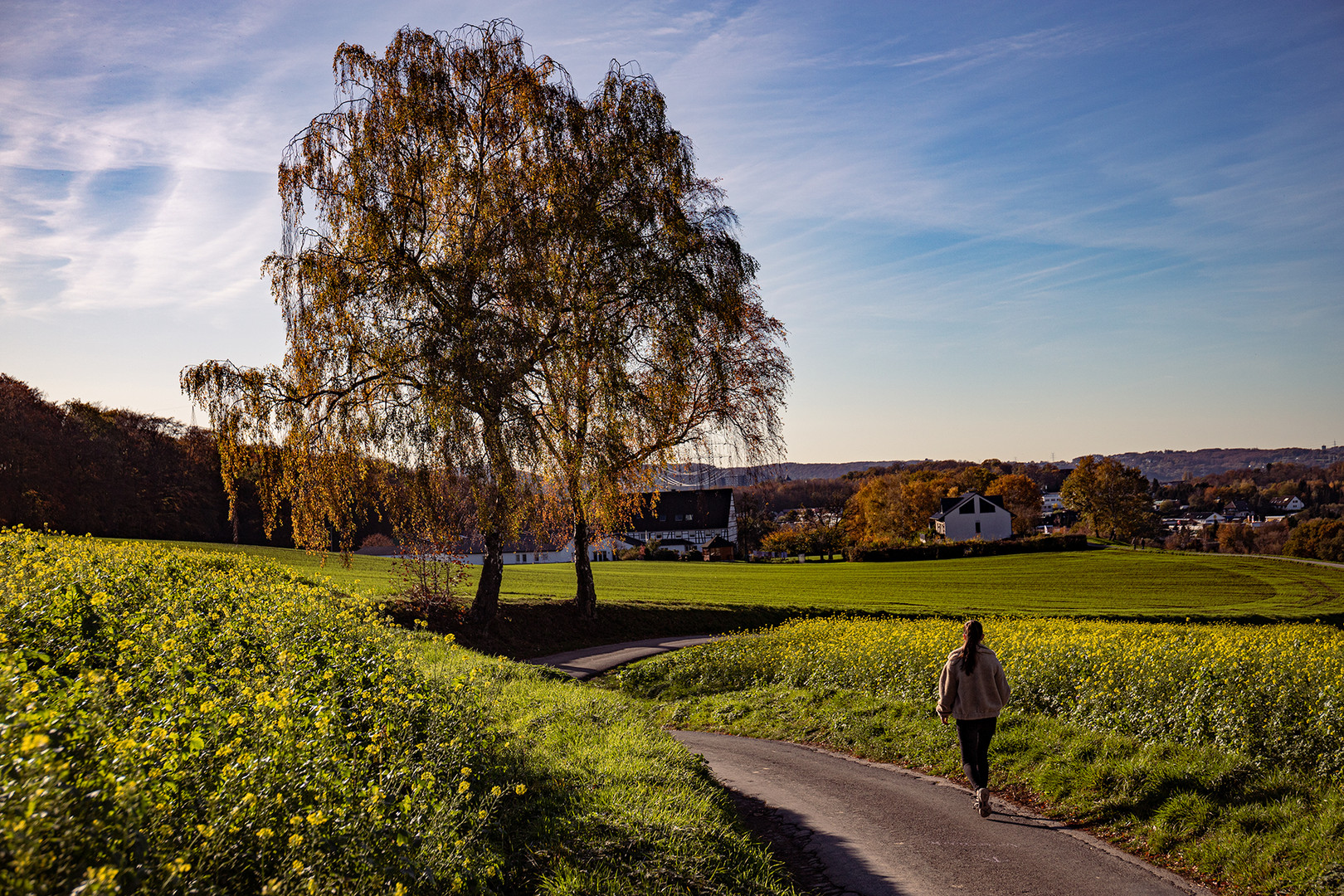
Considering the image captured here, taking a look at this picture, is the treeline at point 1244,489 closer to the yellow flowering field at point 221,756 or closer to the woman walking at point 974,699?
the woman walking at point 974,699

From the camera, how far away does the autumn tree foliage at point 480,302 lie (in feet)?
53.7

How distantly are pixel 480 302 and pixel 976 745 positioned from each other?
13150 millimetres

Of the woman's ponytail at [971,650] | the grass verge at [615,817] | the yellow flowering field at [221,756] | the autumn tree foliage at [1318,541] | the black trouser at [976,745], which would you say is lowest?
the autumn tree foliage at [1318,541]

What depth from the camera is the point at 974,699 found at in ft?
29.4

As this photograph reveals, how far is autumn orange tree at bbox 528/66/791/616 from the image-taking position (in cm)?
1781

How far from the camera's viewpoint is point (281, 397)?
54.5 feet

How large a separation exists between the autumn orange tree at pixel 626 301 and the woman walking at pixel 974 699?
10.3 metres

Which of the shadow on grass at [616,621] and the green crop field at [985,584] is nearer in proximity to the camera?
the shadow on grass at [616,621]

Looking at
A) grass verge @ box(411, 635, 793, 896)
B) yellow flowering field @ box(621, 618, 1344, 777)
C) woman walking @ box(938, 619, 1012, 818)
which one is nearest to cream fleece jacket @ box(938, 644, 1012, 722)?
woman walking @ box(938, 619, 1012, 818)

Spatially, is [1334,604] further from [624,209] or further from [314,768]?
[314,768]

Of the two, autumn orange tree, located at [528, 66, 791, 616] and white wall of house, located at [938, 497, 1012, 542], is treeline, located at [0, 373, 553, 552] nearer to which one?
autumn orange tree, located at [528, 66, 791, 616]

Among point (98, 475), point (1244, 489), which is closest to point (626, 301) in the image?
point (98, 475)

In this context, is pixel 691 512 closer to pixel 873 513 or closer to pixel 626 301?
pixel 873 513

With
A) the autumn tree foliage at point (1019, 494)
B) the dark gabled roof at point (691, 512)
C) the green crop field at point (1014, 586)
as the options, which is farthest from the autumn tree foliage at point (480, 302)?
the autumn tree foliage at point (1019, 494)
